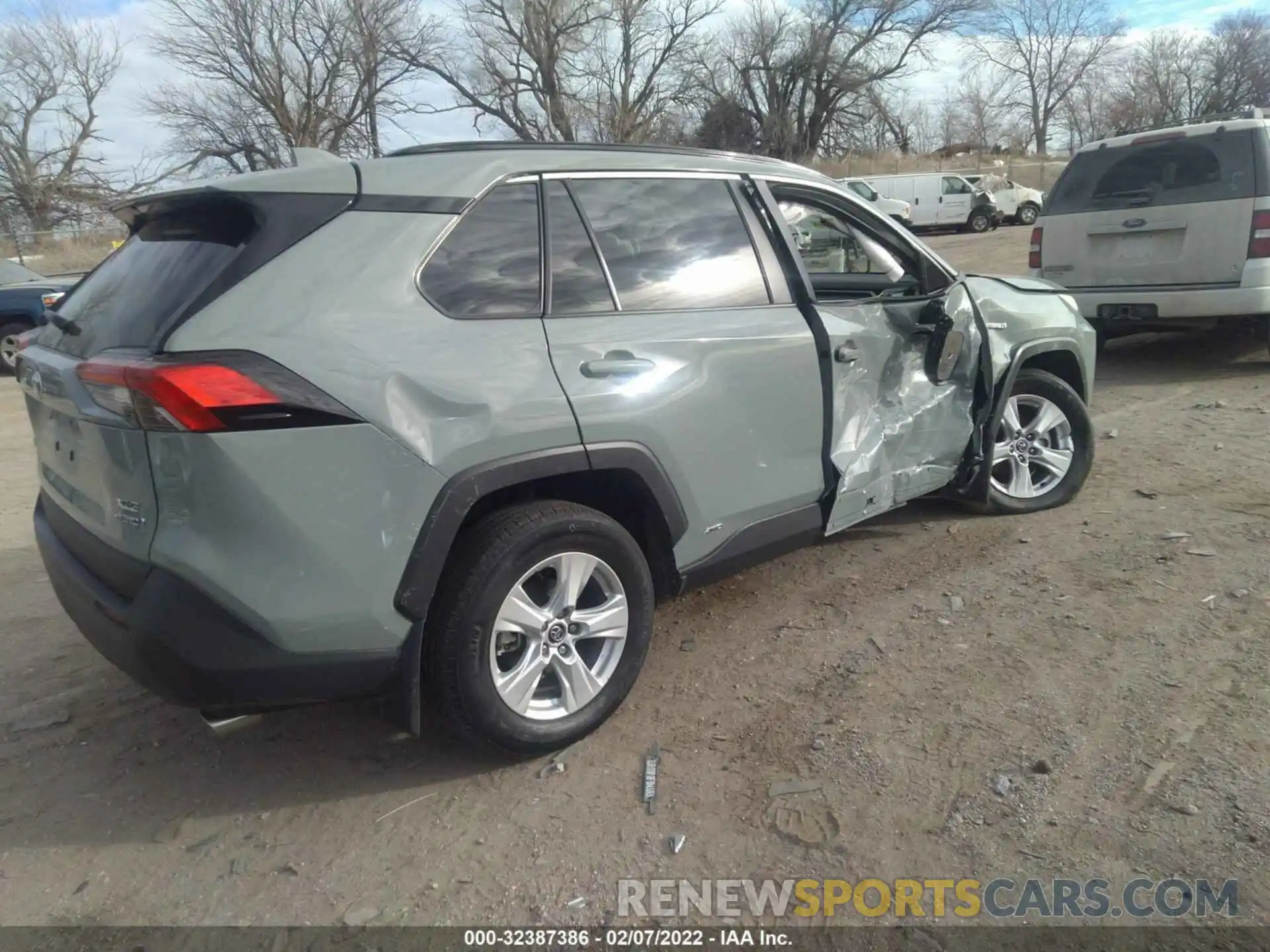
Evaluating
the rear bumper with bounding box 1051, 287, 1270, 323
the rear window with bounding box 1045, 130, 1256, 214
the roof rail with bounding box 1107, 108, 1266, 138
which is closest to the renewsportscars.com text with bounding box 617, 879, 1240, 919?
the rear bumper with bounding box 1051, 287, 1270, 323

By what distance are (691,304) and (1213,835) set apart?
85.1 inches

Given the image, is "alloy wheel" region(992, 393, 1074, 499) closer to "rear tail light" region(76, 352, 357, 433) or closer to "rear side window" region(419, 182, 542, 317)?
"rear side window" region(419, 182, 542, 317)

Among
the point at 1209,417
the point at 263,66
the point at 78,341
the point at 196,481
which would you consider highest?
the point at 263,66

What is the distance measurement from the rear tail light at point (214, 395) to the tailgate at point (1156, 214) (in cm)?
711

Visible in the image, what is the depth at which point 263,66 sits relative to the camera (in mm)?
32688

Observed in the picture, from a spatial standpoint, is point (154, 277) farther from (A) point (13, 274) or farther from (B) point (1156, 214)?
(A) point (13, 274)

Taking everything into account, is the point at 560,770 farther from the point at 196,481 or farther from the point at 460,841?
the point at 196,481

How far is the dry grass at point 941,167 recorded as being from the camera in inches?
1727

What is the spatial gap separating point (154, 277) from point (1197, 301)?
23.9ft

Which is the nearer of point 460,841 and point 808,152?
point 460,841

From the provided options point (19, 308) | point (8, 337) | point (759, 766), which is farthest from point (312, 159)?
point (8, 337)

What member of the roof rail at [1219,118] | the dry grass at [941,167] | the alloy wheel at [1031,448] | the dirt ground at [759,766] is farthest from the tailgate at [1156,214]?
the dry grass at [941,167]

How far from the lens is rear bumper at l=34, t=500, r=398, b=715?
2.39 metres

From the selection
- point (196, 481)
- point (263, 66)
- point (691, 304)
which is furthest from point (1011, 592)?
point (263, 66)
